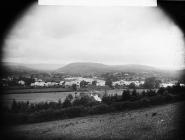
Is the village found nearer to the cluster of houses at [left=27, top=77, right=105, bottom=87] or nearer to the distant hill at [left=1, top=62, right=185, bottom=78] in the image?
the cluster of houses at [left=27, top=77, right=105, bottom=87]

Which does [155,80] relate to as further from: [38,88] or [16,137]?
[16,137]

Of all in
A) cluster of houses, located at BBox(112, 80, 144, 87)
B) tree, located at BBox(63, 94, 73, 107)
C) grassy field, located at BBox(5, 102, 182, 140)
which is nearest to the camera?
grassy field, located at BBox(5, 102, 182, 140)

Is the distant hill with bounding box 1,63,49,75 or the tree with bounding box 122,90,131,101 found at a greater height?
the distant hill with bounding box 1,63,49,75

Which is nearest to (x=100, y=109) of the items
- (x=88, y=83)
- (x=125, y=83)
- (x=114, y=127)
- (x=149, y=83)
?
(x=114, y=127)

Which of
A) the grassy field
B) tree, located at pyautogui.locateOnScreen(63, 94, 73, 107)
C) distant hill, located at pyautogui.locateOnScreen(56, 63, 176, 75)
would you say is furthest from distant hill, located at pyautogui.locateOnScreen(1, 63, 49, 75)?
the grassy field

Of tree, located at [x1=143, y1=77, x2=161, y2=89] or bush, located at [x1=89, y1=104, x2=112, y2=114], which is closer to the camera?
bush, located at [x1=89, y1=104, x2=112, y2=114]

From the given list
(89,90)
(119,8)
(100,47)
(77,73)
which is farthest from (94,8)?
(89,90)

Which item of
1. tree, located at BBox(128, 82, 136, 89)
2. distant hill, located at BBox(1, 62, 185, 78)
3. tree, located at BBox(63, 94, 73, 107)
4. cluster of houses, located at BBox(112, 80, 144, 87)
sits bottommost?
tree, located at BBox(63, 94, 73, 107)
